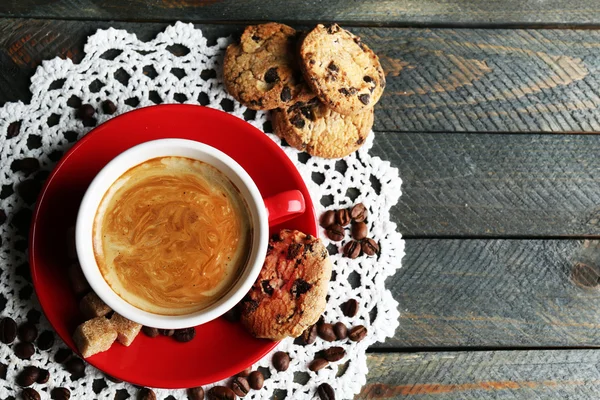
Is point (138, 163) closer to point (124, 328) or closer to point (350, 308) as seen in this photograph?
point (124, 328)

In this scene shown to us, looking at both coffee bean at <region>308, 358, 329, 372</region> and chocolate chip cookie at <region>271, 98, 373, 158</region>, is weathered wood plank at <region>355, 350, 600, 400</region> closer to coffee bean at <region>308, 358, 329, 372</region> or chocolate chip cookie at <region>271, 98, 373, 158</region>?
coffee bean at <region>308, 358, 329, 372</region>

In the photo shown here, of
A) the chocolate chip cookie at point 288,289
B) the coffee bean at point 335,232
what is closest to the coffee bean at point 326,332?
the chocolate chip cookie at point 288,289

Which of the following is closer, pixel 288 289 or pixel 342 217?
pixel 288 289

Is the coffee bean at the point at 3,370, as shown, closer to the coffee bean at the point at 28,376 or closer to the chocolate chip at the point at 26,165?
the coffee bean at the point at 28,376

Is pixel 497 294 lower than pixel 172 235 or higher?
lower

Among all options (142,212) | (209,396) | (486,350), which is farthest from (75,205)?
(486,350)

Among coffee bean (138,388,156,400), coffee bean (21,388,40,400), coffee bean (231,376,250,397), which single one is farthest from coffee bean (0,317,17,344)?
coffee bean (231,376,250,397)

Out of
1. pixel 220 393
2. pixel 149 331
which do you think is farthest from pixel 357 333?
pixel 149 331
